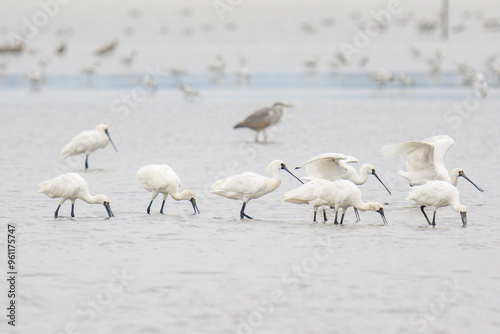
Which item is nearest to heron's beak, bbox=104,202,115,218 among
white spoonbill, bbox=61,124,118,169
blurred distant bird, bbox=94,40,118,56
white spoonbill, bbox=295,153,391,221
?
white spoonbill, bbox=295,153,391,221

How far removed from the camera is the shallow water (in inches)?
270

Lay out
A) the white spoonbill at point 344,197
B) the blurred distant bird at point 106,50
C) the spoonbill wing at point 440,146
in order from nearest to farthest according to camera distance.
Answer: the white spoonbill at point 344,197 < the spoonbill wing at point 440,146 < the blurred distant bird at point 106,50

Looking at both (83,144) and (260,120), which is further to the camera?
(260,120)

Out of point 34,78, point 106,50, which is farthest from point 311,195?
point 106,50

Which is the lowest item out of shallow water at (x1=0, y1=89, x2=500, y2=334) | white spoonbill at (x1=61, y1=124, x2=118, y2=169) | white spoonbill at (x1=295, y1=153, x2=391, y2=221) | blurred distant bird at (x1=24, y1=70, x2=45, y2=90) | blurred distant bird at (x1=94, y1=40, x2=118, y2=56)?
shallow water at (x1=0, y1=89, x2=500, y2=334)

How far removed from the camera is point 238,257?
8.72m

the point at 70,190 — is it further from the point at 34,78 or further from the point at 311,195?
the point at 34,78

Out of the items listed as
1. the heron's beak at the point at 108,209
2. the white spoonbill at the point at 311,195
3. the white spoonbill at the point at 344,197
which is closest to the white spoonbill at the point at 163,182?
the heron's beak at the point at 108,209

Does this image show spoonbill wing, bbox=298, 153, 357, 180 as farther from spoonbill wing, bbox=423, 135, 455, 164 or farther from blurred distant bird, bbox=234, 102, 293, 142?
blurred distant bird, bbox=234, 102, 293, 142

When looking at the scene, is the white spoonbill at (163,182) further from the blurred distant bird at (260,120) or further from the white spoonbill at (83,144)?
the blurred distant bird at (260,120)

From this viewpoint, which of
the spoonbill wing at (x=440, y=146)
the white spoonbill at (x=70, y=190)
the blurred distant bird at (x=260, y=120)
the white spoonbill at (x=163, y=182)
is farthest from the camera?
the blurred distant bird at (x=260, y=120)

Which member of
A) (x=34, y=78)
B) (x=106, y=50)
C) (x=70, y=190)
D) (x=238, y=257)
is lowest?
(x=238, y=257)

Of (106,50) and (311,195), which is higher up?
(106,50)

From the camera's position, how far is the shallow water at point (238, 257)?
22.5ft
